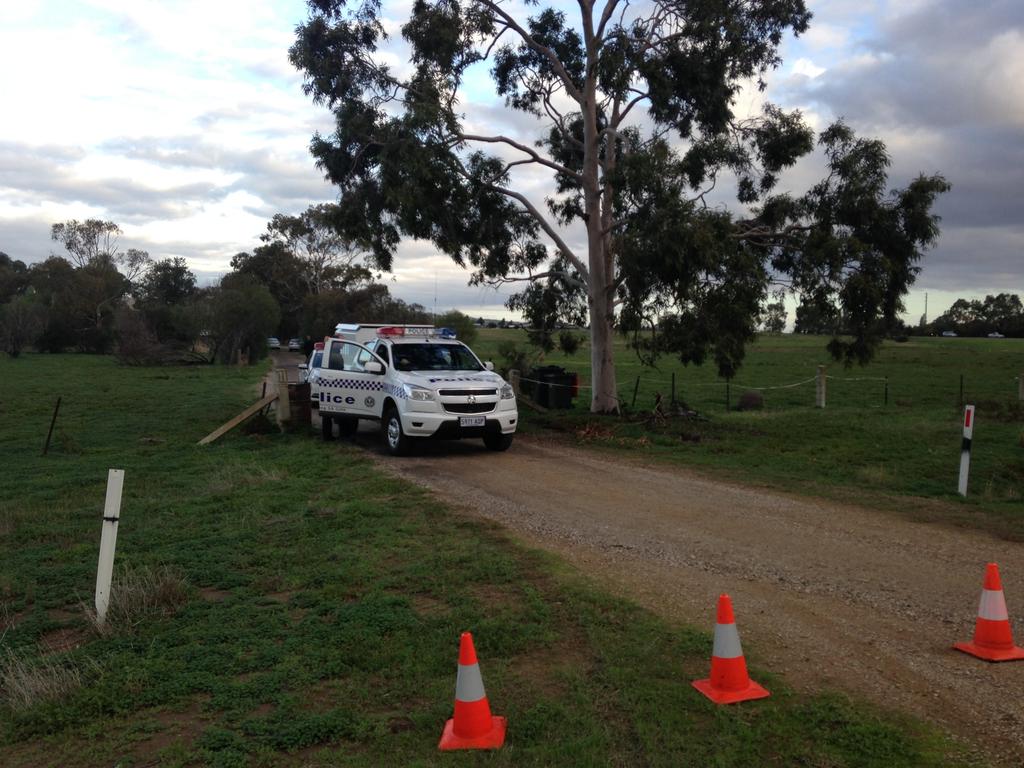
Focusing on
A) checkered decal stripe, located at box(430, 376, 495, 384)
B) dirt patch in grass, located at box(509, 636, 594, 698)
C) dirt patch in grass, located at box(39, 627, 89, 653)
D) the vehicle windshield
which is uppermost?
the vehicle windshield

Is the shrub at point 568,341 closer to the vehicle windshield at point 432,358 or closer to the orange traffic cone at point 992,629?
the vehicle windshield at point 432,358

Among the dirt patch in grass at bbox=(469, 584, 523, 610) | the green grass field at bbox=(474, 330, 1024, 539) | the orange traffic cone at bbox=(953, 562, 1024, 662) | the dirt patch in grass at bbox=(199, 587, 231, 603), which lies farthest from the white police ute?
the orange traffic cone at bbox=(953, 562, 1024, 662)

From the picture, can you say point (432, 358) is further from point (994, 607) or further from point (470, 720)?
point (470, 720)

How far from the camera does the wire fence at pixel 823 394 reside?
2297 cm

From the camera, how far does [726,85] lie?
1880cm

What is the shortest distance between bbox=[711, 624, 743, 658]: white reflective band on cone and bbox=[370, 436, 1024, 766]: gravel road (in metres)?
0.46

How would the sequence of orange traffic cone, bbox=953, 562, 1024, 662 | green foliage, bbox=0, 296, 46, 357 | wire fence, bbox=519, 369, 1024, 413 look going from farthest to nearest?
1. green foliage, bbox=0, 296, 46, 357
2. wire fence, bbox=519, 369, 1024, 413
3. orange traffic cone, bbox=953, 562, 1024, 662

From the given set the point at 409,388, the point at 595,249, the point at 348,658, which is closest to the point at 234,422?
the point at 409,388

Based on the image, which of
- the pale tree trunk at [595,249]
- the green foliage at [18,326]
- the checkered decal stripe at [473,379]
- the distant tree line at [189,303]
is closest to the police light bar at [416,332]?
the checkered decal stripe at [473,379]

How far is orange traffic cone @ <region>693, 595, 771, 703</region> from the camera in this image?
4340mm

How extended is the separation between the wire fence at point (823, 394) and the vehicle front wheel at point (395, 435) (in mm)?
7143

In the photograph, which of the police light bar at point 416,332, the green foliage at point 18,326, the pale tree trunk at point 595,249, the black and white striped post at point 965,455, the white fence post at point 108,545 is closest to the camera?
the white fence post at point 108,545

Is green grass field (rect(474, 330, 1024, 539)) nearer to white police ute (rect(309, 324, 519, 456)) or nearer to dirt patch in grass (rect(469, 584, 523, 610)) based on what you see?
white police ute (rect(309, 324, 519, 456))

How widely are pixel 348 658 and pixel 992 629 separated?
3741 millimetres
